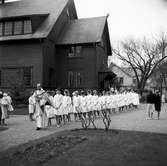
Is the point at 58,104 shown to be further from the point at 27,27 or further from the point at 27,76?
the point at 27,27

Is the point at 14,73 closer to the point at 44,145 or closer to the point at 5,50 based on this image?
the point at 5,50

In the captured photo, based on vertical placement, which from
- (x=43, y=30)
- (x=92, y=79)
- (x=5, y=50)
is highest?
(x=43, y=30)

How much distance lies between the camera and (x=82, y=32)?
29391 millimetres

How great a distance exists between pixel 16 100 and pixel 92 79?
25.0 feet

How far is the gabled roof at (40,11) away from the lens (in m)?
26.0

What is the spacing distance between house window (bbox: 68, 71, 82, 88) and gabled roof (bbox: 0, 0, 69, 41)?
508 centimetres

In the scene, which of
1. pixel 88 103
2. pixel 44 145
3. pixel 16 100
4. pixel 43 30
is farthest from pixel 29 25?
pixel 44 145

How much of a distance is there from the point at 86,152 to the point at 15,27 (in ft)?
76.0

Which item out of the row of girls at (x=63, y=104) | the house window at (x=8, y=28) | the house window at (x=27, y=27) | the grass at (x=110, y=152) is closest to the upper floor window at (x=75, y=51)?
the house window at (x=27, y=27)

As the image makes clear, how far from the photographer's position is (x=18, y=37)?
26078 mm

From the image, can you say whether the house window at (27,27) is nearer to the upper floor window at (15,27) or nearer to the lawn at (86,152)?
the upper floor window at (15,27)

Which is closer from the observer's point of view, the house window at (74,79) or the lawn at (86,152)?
the lawn at (86,152)

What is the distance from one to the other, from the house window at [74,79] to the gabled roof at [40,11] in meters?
5.08

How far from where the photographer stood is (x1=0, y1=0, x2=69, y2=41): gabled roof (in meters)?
26.0
